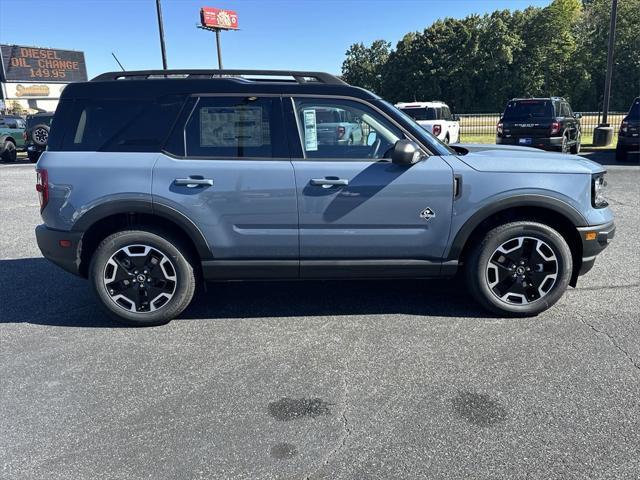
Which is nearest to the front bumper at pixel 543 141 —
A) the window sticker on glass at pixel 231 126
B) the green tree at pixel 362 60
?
the window sticker on glass at pixel 231 126

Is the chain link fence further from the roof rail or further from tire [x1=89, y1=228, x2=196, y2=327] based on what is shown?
tire [x1=89, y1=228, x2=196, y2=327]

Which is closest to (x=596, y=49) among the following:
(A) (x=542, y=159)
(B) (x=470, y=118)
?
(B) (x=470, y=118)

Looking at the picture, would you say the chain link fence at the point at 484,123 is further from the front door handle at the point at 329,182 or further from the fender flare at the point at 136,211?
the fender flare at the point at 136,211

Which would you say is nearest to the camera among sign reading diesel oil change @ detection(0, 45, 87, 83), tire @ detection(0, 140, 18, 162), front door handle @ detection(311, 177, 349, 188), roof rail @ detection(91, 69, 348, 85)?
front door handle @ detection(311, 177, 349, 188)

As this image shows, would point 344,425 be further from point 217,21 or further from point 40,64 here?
point 40,64

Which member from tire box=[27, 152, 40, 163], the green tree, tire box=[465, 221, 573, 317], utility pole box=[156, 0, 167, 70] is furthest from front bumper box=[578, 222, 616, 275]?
the green tree

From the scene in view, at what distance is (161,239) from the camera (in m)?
3.85

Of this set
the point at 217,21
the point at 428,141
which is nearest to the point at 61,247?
→ the point at 428,141

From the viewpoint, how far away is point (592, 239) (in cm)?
390

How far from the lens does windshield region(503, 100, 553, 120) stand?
1440 centimetres

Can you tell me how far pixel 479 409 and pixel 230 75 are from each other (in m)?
3.08

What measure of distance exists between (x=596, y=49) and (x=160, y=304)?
65.0m

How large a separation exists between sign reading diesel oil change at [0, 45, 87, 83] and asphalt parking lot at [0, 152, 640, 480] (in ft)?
160

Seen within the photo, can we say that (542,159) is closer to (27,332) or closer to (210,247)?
(210,247)
